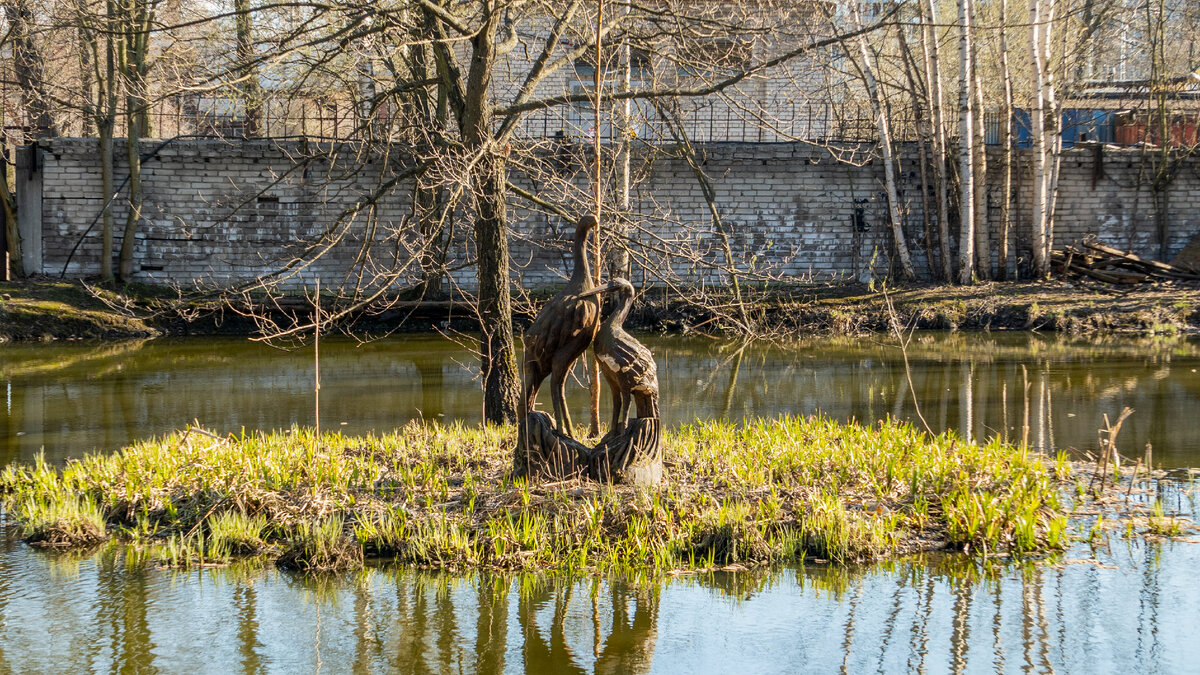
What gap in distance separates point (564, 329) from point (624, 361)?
1.56 feet

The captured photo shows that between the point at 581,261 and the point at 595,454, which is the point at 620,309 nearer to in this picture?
the point at 581,261

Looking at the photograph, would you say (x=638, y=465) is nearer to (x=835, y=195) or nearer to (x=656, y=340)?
(x=656, y=340)

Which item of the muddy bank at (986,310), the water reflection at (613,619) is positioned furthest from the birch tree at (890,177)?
the water reflection at (613,619)

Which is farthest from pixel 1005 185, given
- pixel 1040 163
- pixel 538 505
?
pixel 538 505

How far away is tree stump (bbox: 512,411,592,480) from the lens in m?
6.82

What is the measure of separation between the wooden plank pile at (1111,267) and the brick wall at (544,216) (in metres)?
0.97

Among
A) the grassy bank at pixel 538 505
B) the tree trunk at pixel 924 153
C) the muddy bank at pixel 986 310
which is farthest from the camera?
the tree trunk at pixel 924 153

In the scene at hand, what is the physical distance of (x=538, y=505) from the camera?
6438 millimetres

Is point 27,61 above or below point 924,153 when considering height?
above

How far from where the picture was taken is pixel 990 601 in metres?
5.41

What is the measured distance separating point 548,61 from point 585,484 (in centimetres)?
479

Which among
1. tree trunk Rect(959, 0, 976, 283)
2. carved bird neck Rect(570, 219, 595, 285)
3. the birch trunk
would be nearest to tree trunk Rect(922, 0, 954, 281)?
tree trunk Rect(959, 0, 976, 283)

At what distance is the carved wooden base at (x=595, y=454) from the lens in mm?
6707

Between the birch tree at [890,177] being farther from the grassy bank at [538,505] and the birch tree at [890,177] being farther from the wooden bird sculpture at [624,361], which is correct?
the wooden bird sculpture at [624,361]
